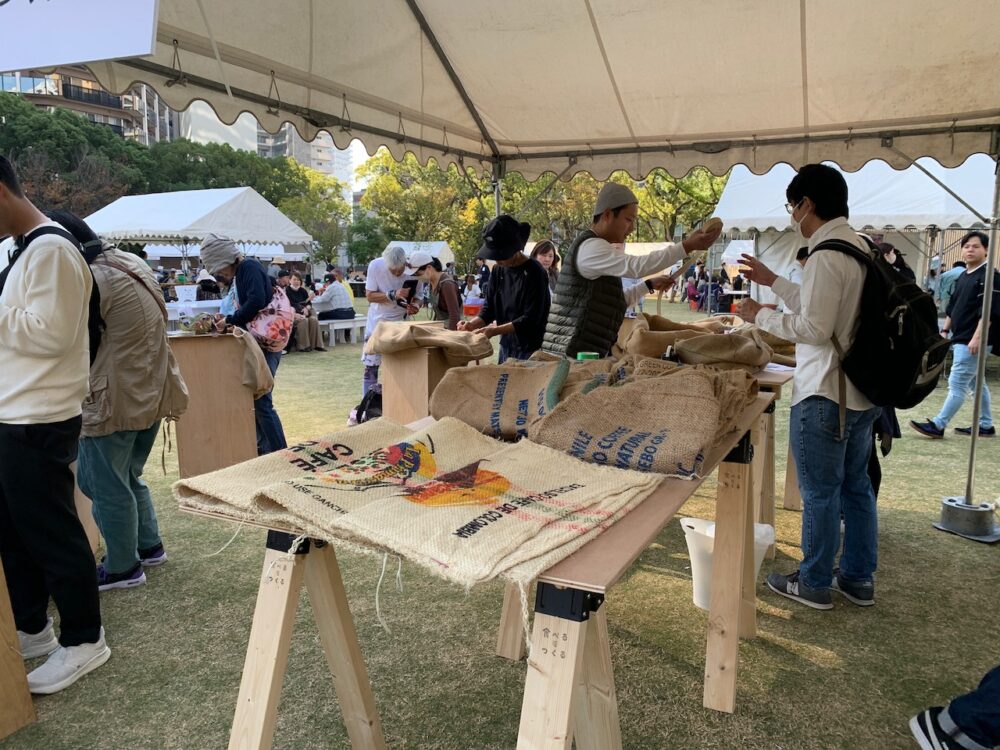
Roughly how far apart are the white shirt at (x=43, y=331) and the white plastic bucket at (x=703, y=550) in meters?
2.41

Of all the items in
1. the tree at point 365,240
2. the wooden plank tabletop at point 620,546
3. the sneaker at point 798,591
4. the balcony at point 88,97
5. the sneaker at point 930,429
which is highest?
the balcony at point 88,97

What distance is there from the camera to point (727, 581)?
2217 mm

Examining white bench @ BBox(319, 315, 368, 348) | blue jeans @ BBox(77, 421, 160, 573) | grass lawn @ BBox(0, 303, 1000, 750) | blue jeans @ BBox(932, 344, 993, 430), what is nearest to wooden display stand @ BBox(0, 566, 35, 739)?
grass lawn @ BBox(0, 303, 1000, 750)

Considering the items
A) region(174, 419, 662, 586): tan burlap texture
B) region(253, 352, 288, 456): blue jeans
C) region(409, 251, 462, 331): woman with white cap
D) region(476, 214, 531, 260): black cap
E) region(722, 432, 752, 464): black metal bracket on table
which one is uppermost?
region(476, 214, 531, 260): black cap

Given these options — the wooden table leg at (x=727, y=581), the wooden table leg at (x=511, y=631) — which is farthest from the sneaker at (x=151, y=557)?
the wooden table leg at (x=727, y=581)

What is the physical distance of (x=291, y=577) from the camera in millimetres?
1440

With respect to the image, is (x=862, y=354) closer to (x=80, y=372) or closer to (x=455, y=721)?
(x=455, y=721)

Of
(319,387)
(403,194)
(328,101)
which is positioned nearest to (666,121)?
(328,101)

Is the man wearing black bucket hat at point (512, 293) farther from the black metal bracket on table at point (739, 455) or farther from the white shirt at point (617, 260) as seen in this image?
the black metal bracket on table at point (739, 455)

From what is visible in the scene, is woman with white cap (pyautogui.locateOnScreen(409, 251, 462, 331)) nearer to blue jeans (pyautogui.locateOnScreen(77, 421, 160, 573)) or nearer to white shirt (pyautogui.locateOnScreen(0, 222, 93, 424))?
blue jeans (pyautogui.locateOnScreen(77, 421, 160, 573))

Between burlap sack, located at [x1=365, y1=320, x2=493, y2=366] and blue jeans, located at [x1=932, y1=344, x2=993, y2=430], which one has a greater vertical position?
burlap sack, located at [x1=365, y1=320, x2=493, y2=366]

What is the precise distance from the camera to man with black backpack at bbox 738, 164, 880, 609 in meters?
2.48

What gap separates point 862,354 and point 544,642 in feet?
6.46

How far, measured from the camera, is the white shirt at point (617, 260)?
273 cm
